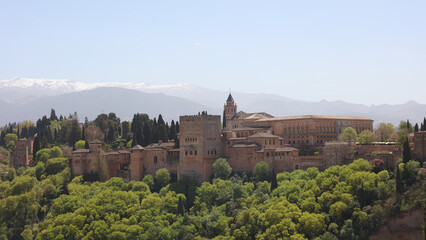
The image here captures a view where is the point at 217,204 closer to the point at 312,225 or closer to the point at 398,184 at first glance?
the point at 312,225

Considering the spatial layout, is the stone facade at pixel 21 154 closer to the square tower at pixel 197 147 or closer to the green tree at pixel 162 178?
the green tree at pixel 162 178

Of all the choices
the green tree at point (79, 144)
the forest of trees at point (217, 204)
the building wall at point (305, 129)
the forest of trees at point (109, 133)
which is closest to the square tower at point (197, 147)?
the forest of trees at point (217, 204)

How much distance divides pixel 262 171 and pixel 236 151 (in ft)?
16.6

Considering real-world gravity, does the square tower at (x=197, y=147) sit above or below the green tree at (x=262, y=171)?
above

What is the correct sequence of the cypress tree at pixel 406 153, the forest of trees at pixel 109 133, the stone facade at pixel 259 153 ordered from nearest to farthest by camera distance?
1. the cypress tree at pixel 406 153
2. the stone facade at pixel 259 153
3. the forest of trees at pixel 109 133

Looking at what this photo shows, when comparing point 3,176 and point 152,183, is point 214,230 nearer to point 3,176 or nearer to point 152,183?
point 152,183

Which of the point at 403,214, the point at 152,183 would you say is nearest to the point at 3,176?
the point at 152,183

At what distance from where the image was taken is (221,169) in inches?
2584

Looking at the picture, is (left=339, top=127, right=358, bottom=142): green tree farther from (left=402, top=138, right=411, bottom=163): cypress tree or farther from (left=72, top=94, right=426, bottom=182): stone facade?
(left=402, top=138, right=411, bottom=163): cypress tree

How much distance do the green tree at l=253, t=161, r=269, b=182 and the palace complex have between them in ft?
4.26

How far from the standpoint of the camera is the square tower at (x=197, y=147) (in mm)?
67438

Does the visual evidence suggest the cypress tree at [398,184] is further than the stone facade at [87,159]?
No

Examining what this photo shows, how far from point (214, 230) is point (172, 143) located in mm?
18896

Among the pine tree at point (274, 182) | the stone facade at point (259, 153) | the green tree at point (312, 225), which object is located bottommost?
the green tree at point (312, 225)
